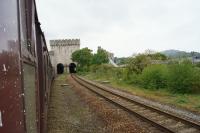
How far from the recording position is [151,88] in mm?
25438

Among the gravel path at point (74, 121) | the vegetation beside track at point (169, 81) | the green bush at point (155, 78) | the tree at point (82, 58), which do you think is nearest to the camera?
the gravel path at point (74, 121)

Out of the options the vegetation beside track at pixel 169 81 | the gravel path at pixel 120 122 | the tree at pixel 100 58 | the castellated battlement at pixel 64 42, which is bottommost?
the gravel path at pixel 120 122

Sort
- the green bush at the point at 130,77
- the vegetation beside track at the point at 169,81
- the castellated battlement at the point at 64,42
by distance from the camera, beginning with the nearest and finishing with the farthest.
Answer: the vegetation beside track at the point at 169,81, the green bush at the point at 130,77, the castellated battlement at the point at 64,42

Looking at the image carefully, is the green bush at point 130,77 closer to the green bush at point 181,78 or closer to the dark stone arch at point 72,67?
the green bush at point 181,78

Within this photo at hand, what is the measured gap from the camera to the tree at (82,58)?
94562 millimetres

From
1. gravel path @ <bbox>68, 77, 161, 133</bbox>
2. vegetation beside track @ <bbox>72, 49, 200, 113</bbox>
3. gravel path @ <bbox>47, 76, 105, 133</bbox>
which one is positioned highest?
vegetation beside track @ <bbox>72, 49, 200, 113</bbox>

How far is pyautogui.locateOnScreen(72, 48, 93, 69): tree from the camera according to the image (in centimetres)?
9456

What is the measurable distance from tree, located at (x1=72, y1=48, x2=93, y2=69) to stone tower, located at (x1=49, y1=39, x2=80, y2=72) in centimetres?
320

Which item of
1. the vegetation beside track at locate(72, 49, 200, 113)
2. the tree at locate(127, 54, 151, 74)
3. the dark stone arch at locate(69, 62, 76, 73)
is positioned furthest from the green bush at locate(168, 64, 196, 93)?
the dark stone arch at locate(69, 62, 76, 73)

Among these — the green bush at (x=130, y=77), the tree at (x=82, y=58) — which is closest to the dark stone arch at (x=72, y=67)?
the tree at (x=82, y=58)

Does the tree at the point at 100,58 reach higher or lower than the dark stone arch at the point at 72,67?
higher

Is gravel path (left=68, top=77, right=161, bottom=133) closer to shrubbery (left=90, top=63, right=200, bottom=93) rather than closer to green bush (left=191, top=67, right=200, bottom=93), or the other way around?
shrubbery (left=90, top=63, right=200, bottom=93)

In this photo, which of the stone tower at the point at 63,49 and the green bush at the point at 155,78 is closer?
the green bush at the point at 155,78

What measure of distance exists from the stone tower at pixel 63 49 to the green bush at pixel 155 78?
228 ft
